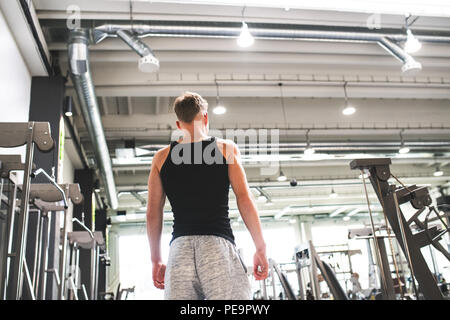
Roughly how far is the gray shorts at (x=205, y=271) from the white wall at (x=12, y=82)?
4.21 meters

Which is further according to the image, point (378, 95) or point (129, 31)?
point (378, 95)

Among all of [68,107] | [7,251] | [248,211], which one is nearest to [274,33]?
[68,107]

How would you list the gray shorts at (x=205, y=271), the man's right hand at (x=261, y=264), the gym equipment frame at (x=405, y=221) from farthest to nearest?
the gym equipment frame at (x=405, y=221), the man's right hand at (x=261, y=264), the gray shorts at (x=205, y=271)

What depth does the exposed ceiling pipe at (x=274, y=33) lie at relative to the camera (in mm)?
5277

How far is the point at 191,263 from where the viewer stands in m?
1.22

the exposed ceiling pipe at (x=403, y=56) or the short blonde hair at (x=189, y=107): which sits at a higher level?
the exposed ceiling pipe at (x=403, y=56)

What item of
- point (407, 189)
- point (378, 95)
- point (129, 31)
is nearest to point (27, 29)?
point (129, 31)

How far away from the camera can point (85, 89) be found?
6.06 meters

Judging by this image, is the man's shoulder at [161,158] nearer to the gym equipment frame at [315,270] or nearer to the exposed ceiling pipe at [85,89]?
the gym equipment frame at [315,270]

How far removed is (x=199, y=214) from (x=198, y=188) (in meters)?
0.08

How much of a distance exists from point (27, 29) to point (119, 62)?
75.8 inches

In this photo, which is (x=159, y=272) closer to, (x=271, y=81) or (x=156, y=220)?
(x=156, y=220)

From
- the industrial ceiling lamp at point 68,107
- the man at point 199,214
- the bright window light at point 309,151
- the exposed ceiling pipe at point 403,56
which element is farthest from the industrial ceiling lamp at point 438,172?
the man at point 199,214

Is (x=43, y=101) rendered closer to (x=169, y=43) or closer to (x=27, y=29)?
(x=27, y=29)
